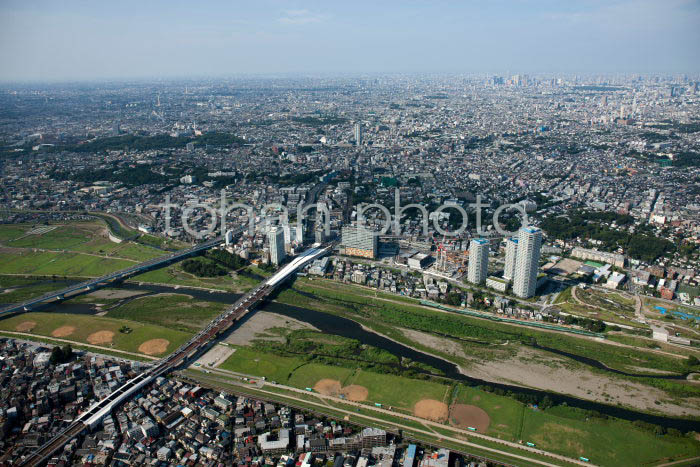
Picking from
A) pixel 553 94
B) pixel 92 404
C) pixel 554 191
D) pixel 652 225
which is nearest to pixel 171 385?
pixel 92 404

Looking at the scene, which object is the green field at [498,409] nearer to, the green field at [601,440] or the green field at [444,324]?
the green field at [601,440]

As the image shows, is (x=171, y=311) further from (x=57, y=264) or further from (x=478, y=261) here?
(x=478, y=261)

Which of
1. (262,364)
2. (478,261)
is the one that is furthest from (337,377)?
(478,261)

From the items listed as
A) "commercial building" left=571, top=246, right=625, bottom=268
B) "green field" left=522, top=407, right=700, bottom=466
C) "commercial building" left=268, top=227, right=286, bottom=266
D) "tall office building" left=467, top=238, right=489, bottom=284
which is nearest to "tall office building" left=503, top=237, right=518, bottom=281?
"tall office building" left=467, top=238, right=489, bottom=284

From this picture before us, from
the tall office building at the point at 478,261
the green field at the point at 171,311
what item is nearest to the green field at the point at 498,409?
the tall office building at the point at 478,261

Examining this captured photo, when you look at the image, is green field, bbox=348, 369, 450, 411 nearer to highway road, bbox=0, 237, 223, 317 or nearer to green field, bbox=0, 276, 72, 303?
highway road, bbox=0, 237, 223, 317

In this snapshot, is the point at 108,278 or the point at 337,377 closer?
the point at 337,377
